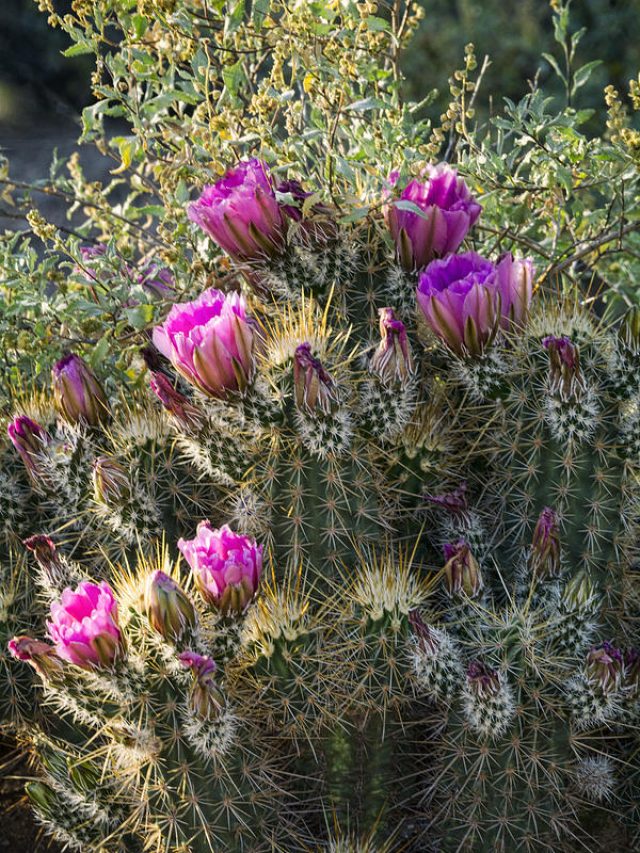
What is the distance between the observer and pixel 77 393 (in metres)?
2.05

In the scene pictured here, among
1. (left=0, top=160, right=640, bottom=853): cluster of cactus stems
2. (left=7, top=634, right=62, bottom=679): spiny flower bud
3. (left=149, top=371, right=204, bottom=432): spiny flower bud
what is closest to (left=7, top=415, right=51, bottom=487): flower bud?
(left=0, top=160, right=640, bottom=853): cluster of cactus stems

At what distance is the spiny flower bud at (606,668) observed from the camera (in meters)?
1.71

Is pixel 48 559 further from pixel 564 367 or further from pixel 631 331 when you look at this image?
pixel 631 331

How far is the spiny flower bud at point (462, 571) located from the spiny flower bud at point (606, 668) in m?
0.24

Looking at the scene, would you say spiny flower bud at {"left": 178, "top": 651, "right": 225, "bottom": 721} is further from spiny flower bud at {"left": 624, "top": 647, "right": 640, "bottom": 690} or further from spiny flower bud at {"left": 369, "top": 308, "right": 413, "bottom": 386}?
spiny flower bud at {"left": 624, "top": 647, "right": 640, "bottom": 690}

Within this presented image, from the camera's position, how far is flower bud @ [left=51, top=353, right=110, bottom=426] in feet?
6.70

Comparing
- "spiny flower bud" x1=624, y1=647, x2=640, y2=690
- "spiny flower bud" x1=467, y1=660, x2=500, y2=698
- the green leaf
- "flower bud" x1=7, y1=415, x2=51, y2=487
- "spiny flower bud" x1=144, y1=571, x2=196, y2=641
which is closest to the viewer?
"spiny flower bud" x1=144, y1=571, x2=196, y2=641

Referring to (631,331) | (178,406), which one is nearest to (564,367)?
(631,331)

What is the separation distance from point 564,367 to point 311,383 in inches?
17.7

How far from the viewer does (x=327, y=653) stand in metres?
1.76

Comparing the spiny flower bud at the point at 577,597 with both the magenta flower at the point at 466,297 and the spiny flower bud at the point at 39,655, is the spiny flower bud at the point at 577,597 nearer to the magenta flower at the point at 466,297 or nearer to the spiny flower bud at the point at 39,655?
the magenta flower at the point at 466,297

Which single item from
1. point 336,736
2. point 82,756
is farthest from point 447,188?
point 82,756

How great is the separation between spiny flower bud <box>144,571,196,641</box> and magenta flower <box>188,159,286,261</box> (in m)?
0.69

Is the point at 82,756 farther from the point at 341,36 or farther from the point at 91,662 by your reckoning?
the point at 341,36
